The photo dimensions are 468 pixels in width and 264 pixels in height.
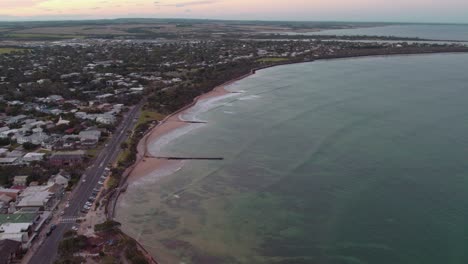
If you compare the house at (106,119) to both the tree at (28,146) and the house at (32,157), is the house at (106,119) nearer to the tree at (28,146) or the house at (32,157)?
the tree at (28,146)

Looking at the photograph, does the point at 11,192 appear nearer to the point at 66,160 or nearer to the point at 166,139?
the point at 66,160

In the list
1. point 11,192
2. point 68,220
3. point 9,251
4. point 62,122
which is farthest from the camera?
point 62,122

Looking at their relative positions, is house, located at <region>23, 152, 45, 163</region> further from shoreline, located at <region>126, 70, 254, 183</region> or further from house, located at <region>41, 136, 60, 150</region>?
shoreline, located at <region>126, 70, 254, 183</region>

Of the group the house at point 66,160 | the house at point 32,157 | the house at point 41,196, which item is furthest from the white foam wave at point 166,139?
the house at point 41,196

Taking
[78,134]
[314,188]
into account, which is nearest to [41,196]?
[78,134]

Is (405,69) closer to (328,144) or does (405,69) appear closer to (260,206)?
(328,144)

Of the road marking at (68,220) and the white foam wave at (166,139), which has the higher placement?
the white foam wave at (166,139)
